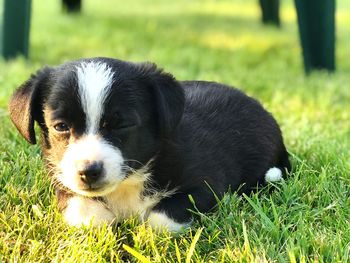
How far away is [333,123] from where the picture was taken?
216 inches

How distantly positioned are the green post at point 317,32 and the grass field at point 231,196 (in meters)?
0.21

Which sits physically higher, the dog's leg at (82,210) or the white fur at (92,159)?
the white fur at (92,159)

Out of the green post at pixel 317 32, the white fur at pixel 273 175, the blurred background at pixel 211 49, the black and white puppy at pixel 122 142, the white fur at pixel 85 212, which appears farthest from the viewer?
the green post at pixel 317 32

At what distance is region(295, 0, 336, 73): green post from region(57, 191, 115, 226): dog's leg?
4.57 meters

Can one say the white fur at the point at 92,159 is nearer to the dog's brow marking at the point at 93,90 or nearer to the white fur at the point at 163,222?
the dog's brow marking at the point at 93,90

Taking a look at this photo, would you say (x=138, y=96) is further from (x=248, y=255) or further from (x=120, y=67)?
(x=248, y=255)

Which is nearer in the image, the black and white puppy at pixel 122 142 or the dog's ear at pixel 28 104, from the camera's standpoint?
the black and white puppy at pixel 122 142

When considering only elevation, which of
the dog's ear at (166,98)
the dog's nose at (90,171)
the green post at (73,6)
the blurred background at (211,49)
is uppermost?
the dog's ear at (166,98)

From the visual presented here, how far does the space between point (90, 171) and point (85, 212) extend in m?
0.42

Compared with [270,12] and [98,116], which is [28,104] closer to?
[98,116]

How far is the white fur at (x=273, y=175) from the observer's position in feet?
12.3

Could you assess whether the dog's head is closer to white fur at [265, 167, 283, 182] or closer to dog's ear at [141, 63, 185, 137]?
dog's ear at [141, 63, 185, 137]

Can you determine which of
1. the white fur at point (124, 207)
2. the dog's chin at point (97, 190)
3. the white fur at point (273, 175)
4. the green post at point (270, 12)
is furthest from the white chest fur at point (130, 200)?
the green post at point (270, 12)

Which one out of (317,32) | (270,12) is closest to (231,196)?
(317,32)
